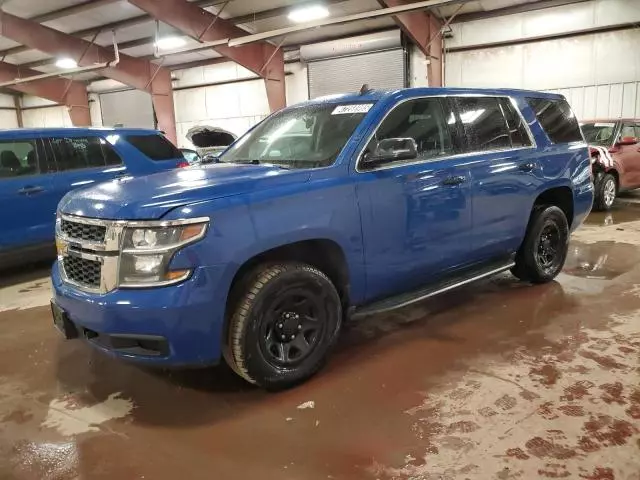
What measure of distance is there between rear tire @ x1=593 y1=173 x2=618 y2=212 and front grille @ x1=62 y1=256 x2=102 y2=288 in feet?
28.4

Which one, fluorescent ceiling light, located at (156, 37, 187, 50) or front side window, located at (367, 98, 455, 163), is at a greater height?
fluorescent ceiling light, located at (156, 37, 187, 50)

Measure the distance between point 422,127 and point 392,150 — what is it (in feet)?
2.05

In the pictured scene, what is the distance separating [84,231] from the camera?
2.72 m

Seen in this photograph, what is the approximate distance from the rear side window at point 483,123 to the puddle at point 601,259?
6.44 feet

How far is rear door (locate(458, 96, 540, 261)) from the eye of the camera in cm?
381

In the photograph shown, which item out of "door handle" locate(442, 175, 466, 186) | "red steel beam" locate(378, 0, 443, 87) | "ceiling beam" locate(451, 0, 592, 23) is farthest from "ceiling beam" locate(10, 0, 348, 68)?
"door handle" locate(442, 175, 466, 186)

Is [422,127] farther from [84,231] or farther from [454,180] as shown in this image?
[84,231]

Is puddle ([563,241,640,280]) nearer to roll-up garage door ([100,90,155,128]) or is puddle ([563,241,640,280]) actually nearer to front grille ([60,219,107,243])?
front grille ([60,219,107,243])

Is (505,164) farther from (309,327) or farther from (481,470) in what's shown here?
(481,470)

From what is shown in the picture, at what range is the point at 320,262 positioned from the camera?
311 centimetres

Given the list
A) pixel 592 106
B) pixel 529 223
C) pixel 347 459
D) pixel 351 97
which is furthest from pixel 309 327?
pixel 592 106

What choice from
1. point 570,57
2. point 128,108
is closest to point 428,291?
point 570,57

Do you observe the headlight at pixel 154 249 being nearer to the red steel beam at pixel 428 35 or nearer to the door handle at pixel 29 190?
the door handle at pixel 29 190

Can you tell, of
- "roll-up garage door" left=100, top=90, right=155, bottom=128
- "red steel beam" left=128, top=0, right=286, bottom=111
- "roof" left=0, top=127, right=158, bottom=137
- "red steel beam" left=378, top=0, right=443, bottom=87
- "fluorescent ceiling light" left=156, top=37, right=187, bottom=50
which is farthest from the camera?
"roll-up garage door" left=100, top=90, right=155, bottom=128
